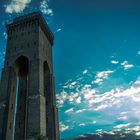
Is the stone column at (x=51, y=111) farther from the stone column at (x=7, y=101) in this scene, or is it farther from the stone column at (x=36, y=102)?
the stone column at (x=7, y=101)

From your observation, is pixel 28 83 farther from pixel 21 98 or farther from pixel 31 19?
pixel 31 19

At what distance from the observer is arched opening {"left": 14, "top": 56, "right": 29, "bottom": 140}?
175 ft

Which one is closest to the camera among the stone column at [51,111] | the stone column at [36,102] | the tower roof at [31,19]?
the stone column at [36,102]

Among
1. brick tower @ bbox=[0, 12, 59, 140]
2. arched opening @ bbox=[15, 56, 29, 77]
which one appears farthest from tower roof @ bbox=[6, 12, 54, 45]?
arched opening @ bbox=[15, 56, 29, 77]

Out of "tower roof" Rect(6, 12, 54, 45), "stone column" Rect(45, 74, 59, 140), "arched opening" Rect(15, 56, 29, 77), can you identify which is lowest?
"stone column" Rect(45, 74, 59, 140)

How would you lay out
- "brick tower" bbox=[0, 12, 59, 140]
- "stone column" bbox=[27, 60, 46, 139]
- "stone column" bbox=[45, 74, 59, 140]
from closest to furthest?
1. "stone column" bbox=[27, 60, 46, 139]
2. "brick tower" bbox=[0, 12, 59, 140]
3. "stone column" bbox=[45, 74, 59, 140]

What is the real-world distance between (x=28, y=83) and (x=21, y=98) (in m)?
8.34

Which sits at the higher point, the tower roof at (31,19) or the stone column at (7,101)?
the tower roof at (31,19)

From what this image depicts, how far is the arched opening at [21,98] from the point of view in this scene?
53312mm

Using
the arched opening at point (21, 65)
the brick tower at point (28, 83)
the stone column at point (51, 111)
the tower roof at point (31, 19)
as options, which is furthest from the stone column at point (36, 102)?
the tower roof at point (31, 19)

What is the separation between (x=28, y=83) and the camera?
5072 cm

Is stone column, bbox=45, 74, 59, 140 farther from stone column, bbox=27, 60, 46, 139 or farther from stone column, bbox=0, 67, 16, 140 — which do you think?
stone column, bbox=0, 67, 16, 140

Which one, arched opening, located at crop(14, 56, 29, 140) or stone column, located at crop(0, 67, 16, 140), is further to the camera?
arched opening, located at crop(14, 56, 29, 140)

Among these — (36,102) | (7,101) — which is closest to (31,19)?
(7,101)
